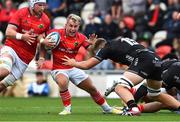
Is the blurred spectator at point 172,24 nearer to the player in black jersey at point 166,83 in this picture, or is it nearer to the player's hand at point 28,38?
the player in black jersey at point 166,83

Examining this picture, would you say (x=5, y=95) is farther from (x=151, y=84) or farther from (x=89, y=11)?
(x=151, y=84)

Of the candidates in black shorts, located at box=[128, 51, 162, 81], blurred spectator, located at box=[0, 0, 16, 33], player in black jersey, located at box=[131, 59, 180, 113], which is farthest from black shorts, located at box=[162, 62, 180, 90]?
blurred spectator, located at box=[0, 0, 16, 33]

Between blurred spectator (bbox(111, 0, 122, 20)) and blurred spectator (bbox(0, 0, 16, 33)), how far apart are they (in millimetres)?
3481

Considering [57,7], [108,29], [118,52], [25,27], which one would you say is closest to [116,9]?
[108,29]

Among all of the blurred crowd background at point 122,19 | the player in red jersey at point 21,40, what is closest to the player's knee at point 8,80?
the player in red jersey at point 21,40

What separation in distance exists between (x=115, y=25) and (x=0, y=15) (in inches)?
158

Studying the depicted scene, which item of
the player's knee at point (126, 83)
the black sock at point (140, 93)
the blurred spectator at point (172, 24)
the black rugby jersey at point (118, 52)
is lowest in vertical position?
the black sock at point (140, 93)

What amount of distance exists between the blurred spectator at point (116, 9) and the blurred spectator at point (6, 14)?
348cm

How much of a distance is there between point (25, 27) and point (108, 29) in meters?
10.4

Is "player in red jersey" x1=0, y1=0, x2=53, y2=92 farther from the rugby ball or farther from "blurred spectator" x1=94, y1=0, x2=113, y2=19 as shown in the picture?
"blurred spectator" x1=94, y1=0, x2=113, y2=19

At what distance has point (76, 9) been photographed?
93.0ft

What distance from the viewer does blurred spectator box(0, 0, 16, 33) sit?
26.5 m

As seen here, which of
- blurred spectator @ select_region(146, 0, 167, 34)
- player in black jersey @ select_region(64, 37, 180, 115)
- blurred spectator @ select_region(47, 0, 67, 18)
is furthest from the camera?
blurred spectator @ select_region(47, 0, 67, 18)

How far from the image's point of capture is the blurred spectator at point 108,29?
25719 millimetres
